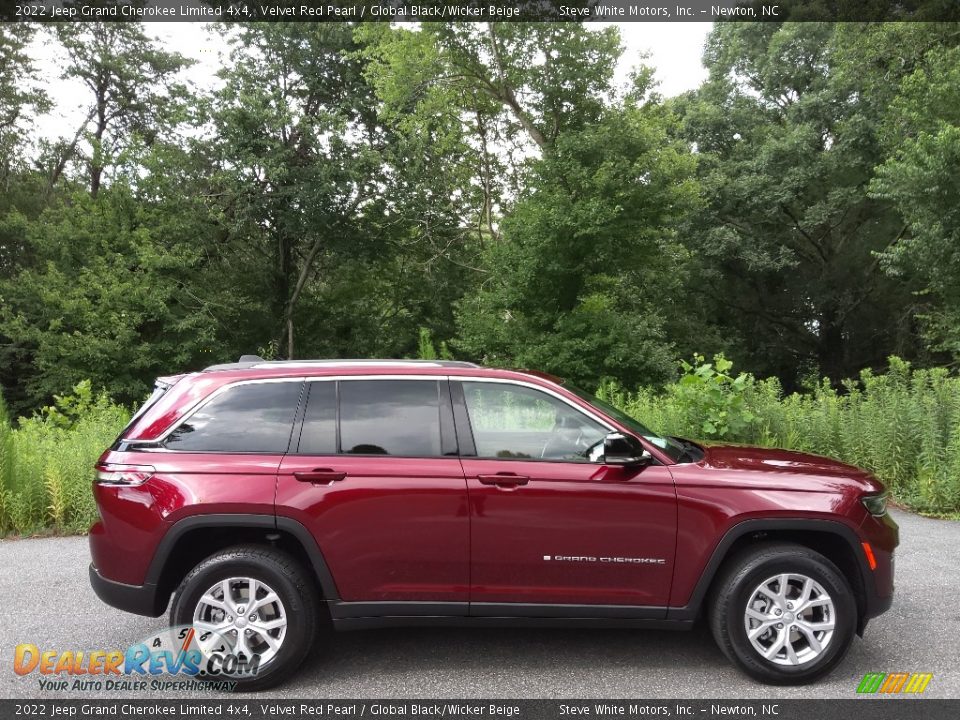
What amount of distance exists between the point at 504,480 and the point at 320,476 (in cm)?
103

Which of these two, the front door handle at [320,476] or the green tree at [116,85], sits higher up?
the green tree at [116,85]

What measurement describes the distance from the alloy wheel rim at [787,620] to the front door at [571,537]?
1.70 feet

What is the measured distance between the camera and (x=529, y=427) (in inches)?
165

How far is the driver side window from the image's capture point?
3906 millimetres

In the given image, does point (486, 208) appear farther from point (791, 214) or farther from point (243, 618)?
point (243, 618)

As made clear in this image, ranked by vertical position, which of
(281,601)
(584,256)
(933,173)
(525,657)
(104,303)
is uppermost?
(933,173)

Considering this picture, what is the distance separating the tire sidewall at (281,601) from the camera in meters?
3.66

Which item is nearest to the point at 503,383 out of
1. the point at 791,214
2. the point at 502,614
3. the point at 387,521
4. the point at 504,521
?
the point at 504,521

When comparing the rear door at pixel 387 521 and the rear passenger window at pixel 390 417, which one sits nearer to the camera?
the rear door at pixel 387 521

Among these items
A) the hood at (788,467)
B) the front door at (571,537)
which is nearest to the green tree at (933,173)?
the hood at (788,467)

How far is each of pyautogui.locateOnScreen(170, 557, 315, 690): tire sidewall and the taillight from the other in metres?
0.62

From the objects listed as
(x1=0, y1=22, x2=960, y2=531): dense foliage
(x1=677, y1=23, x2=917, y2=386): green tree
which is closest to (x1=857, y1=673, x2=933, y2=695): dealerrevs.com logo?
(x1=0, y1=22, x2=960, y2=531): dense foliage

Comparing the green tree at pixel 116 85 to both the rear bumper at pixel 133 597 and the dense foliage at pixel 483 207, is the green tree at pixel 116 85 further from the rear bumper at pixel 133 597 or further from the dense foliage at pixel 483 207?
the rear bumper at pixel 133 597

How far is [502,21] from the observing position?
2209 cm
